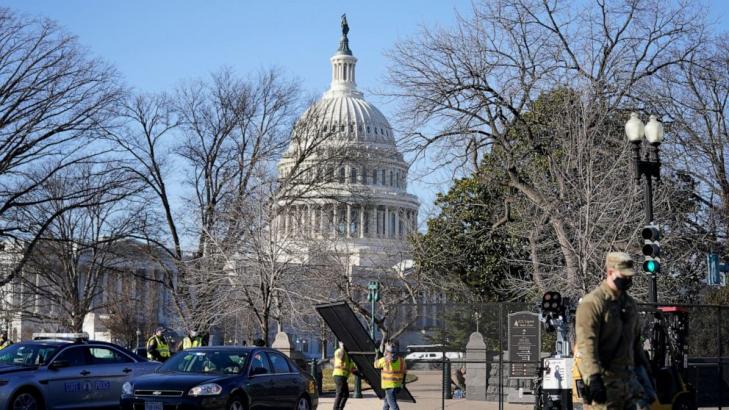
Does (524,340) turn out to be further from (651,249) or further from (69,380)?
(69,380)

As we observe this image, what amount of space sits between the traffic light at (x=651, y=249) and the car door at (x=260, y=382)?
21.9ft

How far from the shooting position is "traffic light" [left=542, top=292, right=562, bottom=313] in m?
19.6

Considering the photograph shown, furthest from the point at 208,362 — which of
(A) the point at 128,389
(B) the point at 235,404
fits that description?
(A) the point at 128,389

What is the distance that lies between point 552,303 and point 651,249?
2.18 meters

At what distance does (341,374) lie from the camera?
23.8m

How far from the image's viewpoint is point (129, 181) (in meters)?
35.8

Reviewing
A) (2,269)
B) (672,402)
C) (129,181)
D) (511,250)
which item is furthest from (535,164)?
(2,269)

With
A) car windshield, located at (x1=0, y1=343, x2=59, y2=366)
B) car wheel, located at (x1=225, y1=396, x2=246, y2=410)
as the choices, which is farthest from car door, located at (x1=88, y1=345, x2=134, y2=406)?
car wheel, located at (x1=225, y1=396, x2=246, y2=410)

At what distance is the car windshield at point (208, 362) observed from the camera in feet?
61.7

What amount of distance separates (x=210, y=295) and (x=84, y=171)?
674 centimetres

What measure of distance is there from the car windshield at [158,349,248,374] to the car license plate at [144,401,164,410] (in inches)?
44.6

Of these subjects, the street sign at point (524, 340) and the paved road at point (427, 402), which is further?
the paved road at point (427, 402)

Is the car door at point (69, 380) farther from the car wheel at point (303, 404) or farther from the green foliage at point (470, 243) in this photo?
the green foliage at point (470, 243)

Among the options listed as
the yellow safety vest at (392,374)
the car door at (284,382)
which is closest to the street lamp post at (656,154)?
the yellow safety vest at (392,374)
